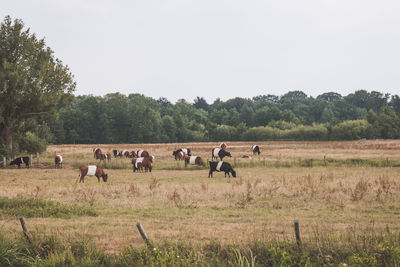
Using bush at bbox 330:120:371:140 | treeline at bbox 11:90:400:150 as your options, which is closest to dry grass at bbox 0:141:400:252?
treeline at bbox 11:90:400:150

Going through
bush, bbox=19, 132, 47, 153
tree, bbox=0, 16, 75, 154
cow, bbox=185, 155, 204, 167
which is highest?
tree, bbox=0, 16, 75, 154

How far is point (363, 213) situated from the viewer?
1282 cm

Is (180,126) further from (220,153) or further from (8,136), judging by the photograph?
(8,136)

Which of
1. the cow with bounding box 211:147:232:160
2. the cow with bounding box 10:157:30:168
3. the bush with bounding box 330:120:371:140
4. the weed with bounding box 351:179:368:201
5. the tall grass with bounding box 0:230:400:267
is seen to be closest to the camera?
the tall grass with bounding box 0:230:400:267

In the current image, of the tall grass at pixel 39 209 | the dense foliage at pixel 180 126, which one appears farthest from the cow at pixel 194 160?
the dense foliage at pixel 180 126

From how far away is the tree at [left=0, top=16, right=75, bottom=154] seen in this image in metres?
34.2

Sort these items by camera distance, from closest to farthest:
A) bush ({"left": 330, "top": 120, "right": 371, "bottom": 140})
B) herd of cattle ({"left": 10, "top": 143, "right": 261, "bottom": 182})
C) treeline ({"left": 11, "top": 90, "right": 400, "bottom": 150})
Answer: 1. herd of cattle ({"left": 10, "top": 143, "right": 261, "bottom": 182})
2. bush ({"left": 330, "top": 120, "right": 371, "bottom": 140})
3. treeline ({"left": 11, "top": 90, "right": 400, "bottom": 150})

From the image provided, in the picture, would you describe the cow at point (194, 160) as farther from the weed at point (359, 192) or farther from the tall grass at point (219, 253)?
the tall grass at point (219, 253)

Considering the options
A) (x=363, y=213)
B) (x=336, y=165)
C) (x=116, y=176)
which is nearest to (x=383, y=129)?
(x=336, y=165)

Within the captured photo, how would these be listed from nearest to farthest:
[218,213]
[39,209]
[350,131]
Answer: [218,213] < [39,209] < [350,131]

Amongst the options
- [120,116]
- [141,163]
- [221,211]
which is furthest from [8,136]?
[120,116]

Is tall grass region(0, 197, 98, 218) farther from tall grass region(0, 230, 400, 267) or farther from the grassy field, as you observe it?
tall grass region(0, 230, 400, 267)

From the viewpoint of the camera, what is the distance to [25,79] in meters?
34.9

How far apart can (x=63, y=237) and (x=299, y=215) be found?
7.76m
